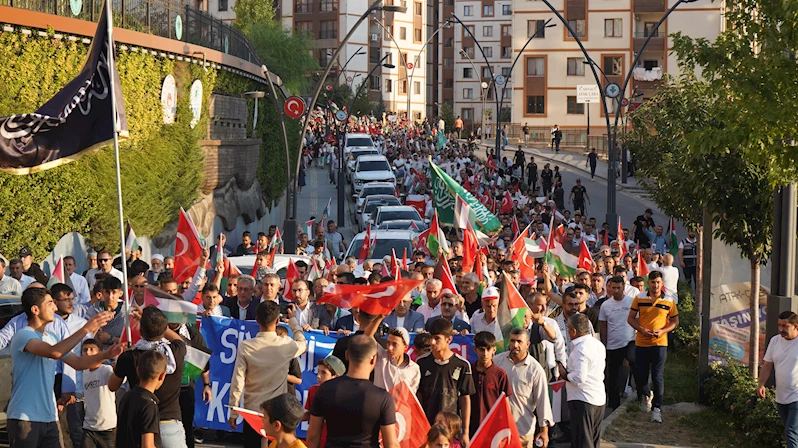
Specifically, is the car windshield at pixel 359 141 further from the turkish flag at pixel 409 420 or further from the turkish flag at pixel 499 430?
the turkish flag at pixel 499 430

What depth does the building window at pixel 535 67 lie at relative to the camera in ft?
258

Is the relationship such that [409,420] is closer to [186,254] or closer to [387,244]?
[186,254]

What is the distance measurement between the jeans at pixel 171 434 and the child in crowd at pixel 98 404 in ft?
3.17

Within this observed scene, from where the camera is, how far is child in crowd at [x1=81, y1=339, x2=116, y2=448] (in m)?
8.81

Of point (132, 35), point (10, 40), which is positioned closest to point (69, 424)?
point (10, 40)

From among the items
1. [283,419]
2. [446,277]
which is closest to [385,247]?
[446,277]

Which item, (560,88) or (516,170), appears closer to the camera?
(516,170)

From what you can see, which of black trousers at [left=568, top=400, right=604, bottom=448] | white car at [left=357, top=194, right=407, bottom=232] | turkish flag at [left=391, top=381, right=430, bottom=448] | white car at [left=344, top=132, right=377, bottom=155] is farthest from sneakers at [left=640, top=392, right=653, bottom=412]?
white car at [left=344, top=132, right=377, bottom=155]

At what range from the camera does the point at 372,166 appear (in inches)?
1791

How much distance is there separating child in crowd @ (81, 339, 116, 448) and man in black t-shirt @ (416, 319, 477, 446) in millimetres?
2321

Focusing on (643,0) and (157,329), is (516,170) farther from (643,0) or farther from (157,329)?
(157,329)

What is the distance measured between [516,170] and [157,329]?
4026 cm

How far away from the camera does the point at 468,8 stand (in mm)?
114438

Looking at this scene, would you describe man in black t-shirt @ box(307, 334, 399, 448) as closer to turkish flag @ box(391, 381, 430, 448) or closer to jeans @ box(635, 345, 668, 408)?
turkish flag @ box(391, 381, 430, 448)
